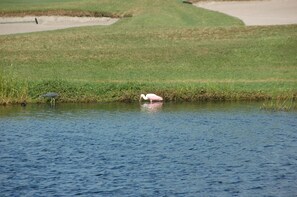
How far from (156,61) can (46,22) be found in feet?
55.7

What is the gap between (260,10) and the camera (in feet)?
205

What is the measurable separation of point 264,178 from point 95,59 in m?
21.1

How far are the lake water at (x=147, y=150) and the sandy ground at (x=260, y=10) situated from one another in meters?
22.3

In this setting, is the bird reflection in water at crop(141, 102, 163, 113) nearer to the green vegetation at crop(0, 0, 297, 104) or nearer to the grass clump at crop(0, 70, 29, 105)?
the green vegetation at crop(0, 0, 297, 104)

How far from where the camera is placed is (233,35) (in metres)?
48.9

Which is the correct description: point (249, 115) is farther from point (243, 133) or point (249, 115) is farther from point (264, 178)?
point (264, 178)

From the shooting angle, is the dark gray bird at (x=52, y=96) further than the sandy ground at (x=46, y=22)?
No

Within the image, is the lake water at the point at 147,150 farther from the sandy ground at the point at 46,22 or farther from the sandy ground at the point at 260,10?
the sandy ground at the point at 46,22

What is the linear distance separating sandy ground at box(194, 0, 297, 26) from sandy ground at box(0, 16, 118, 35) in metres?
8.24

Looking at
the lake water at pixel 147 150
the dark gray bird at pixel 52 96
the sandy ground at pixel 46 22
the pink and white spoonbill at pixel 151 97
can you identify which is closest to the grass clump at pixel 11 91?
the lake water at pixel 147 150

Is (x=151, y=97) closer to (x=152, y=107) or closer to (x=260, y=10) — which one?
(x=152, y=107)

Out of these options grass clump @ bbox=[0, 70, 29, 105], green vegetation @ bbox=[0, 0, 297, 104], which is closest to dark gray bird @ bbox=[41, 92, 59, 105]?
green vegetation @ bbox=[0, 0, 297, 104]

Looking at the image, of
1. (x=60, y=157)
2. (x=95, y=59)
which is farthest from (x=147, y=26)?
(x=60, y=157)

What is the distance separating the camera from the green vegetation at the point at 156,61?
36.3 metres
